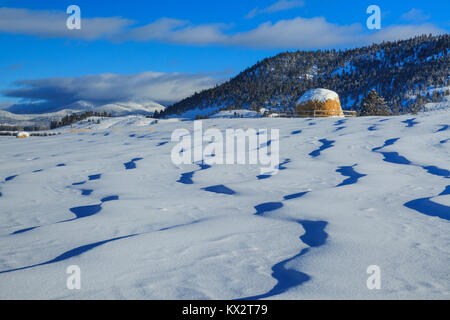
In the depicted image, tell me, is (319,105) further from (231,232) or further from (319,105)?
(231,232)

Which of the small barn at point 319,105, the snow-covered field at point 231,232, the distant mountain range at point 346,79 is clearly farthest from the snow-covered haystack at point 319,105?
the distant mountain range at point 346,79

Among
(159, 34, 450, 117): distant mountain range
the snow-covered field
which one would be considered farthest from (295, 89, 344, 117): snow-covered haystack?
(159, 34, 450, 117): distant mountain range

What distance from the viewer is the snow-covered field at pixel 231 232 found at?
78.8 inches

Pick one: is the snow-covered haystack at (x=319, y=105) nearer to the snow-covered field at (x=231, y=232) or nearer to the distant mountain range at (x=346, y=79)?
the snow-covered field at (x=231, y=232)

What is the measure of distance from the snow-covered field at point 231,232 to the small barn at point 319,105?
1797 cm

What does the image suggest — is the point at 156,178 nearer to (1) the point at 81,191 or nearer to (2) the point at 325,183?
(1) the point at 81,191

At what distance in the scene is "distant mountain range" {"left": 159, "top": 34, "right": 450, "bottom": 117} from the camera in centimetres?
11329

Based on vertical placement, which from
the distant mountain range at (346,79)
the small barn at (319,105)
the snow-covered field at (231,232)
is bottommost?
the snow-covered field at (231,232)

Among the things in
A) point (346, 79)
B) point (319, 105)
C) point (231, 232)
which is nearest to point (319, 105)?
point (319, 105)

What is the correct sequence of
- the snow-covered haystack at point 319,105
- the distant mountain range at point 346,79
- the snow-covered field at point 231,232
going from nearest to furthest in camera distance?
the snow-covered field at point 231,232 < the snow-covered haystack at point 319,105 < the distant mountain range at point 346,79

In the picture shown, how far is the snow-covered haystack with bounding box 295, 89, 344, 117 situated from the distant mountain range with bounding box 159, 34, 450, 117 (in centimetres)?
7993

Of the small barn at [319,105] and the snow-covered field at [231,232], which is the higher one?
the small barn at [319,105]

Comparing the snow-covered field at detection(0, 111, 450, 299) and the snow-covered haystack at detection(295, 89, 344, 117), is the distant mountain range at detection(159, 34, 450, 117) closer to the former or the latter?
the snow-covered haystack at detection(295, 89, 344, 117)

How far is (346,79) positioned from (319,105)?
119604 millimetres
